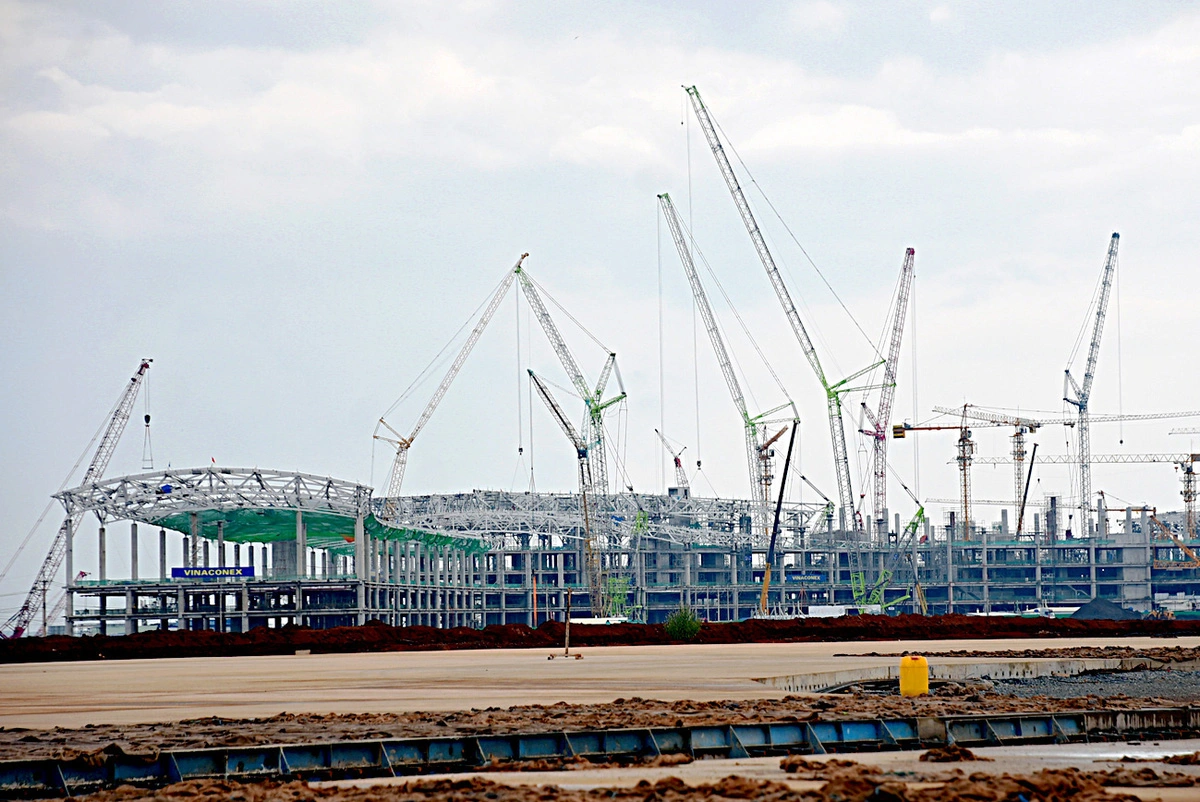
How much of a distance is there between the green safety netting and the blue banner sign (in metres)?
4.42

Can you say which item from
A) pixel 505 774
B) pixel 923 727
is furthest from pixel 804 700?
pixel 505 774

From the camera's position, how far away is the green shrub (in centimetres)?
7994

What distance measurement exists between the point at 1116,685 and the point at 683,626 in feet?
145

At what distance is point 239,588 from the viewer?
137m

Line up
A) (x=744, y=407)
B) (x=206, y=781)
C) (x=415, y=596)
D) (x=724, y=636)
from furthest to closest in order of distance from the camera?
(x=744, y=407)
(x=415, y=596)
(x=724, y=636)
(x=206, y=781)

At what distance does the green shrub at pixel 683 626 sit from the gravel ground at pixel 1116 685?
124 ft

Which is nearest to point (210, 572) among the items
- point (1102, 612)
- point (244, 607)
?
point (244, 607)

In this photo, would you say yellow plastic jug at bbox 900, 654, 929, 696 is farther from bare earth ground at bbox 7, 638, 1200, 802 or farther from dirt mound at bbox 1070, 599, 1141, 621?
dirt mound at bbox 1070, 599, 1141, 621

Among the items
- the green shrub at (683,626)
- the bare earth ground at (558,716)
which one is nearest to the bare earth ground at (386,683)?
the bare earth ground at (558,716)

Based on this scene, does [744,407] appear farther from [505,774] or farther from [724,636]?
[505,774]

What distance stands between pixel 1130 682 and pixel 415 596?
14078 cm

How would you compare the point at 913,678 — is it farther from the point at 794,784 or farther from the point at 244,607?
the point at 244,607

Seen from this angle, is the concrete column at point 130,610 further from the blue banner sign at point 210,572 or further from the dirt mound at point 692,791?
the dirt mound at point 692,791

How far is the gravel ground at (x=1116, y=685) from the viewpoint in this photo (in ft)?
111
